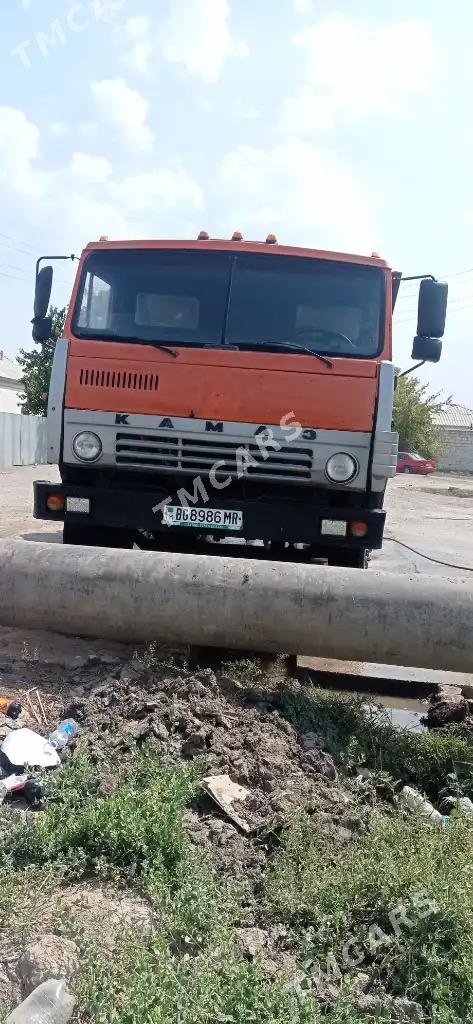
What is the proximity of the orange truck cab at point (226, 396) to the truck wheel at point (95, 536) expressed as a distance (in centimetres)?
2

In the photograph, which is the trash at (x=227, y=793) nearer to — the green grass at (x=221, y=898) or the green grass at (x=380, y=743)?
the green grass at (x=221, y=898)

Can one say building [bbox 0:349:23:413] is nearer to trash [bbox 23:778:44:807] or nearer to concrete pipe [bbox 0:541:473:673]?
concrete pipe [bbox 0:541:473:673]

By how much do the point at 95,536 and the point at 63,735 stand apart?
2436mm

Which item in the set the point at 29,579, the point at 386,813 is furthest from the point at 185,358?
the point at 386,813

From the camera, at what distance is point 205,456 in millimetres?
4988

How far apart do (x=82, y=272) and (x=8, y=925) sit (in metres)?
4.29

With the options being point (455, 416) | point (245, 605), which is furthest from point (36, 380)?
point (455, 416)

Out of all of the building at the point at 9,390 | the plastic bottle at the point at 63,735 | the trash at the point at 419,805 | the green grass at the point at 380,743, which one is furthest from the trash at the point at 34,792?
the building at the point at 9,390

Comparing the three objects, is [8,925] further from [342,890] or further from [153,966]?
[342,890]

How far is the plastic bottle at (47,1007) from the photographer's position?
1.82 m

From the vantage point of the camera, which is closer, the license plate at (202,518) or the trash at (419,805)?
the trash at (419,805)

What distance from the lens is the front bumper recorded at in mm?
5039

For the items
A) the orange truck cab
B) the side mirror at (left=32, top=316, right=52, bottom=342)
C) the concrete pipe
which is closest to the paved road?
the concrete pipe

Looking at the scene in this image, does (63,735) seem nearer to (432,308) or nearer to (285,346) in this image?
(285,346)
